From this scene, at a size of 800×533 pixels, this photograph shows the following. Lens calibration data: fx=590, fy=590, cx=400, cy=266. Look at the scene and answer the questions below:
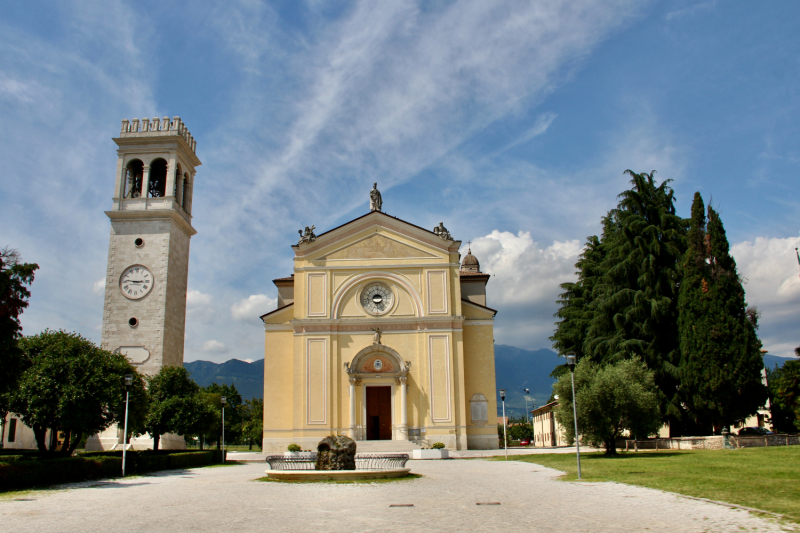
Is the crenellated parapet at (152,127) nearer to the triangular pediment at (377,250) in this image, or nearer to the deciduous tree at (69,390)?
the triangular pediment at (377,250)

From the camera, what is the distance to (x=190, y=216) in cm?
4375

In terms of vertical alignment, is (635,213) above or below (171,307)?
above

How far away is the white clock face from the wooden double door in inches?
633

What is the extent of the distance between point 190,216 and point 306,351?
15.1 meters

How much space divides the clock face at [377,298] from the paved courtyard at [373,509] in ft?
69.1

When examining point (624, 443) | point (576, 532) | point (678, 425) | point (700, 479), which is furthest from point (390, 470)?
point (678, 425)

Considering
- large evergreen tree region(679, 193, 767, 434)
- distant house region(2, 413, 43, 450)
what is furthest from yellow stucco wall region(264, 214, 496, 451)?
distant house region(2, 413, 43, 450)

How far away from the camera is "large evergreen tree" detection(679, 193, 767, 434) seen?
1209 inches

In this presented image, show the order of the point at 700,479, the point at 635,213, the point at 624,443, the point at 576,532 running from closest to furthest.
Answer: the point at 576,532 → the point at 700,479 → the point at 624,443 → the point at 635,213

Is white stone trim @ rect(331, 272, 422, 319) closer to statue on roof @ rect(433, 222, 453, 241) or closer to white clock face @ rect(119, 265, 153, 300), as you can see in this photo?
statue on roof @ rect(433, 222, 453, 241)

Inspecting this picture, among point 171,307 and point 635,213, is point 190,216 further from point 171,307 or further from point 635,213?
point 635,213

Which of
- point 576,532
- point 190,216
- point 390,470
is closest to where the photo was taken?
point 576,532

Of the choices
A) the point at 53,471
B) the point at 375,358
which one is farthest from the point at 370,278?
the point at 53,471

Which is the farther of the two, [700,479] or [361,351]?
[361,351]
